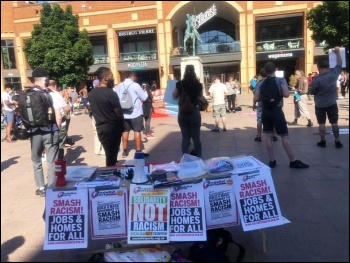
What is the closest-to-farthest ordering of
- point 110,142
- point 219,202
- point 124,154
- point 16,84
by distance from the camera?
point 219,202 → point 110,142 → point 124,154 → point 16,84

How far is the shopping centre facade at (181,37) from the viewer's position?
28.8 metres

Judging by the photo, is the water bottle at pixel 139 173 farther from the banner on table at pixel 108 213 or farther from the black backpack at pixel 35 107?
the black backpack at pixel 35 107

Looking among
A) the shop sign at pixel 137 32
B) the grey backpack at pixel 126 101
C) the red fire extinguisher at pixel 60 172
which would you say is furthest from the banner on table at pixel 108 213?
the shop sign at pixel 137 32

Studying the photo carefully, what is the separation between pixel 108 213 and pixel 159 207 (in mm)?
461

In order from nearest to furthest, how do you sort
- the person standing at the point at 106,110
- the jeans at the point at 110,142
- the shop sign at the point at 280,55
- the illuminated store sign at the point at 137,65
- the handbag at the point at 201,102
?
1. the person standing at the point at 106,110
2. the jeans at the point at 110,142
3. the handbag at the point at 201,102
4. the shop sign at the point at 280,55
5. the illuminated store sign at the point at 137,65

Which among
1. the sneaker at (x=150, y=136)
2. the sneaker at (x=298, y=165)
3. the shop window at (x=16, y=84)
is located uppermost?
the shop window at (x=16, y=84)

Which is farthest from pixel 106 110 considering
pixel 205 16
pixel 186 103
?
pixel 205 16

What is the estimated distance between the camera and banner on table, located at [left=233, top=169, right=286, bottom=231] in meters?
2.96

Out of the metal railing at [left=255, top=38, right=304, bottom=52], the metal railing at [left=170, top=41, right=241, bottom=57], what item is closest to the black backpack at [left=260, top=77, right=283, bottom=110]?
the metal railing at [left=170, top=41, right=241, bottom=57]

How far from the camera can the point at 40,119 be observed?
4.23 m

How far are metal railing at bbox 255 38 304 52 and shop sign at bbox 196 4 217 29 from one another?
15.9 feet

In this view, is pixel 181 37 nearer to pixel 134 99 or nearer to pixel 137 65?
pixel 137 65

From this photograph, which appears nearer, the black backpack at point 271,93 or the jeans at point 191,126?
the black backpack at point 271,93

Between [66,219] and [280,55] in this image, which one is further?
[280,55]
